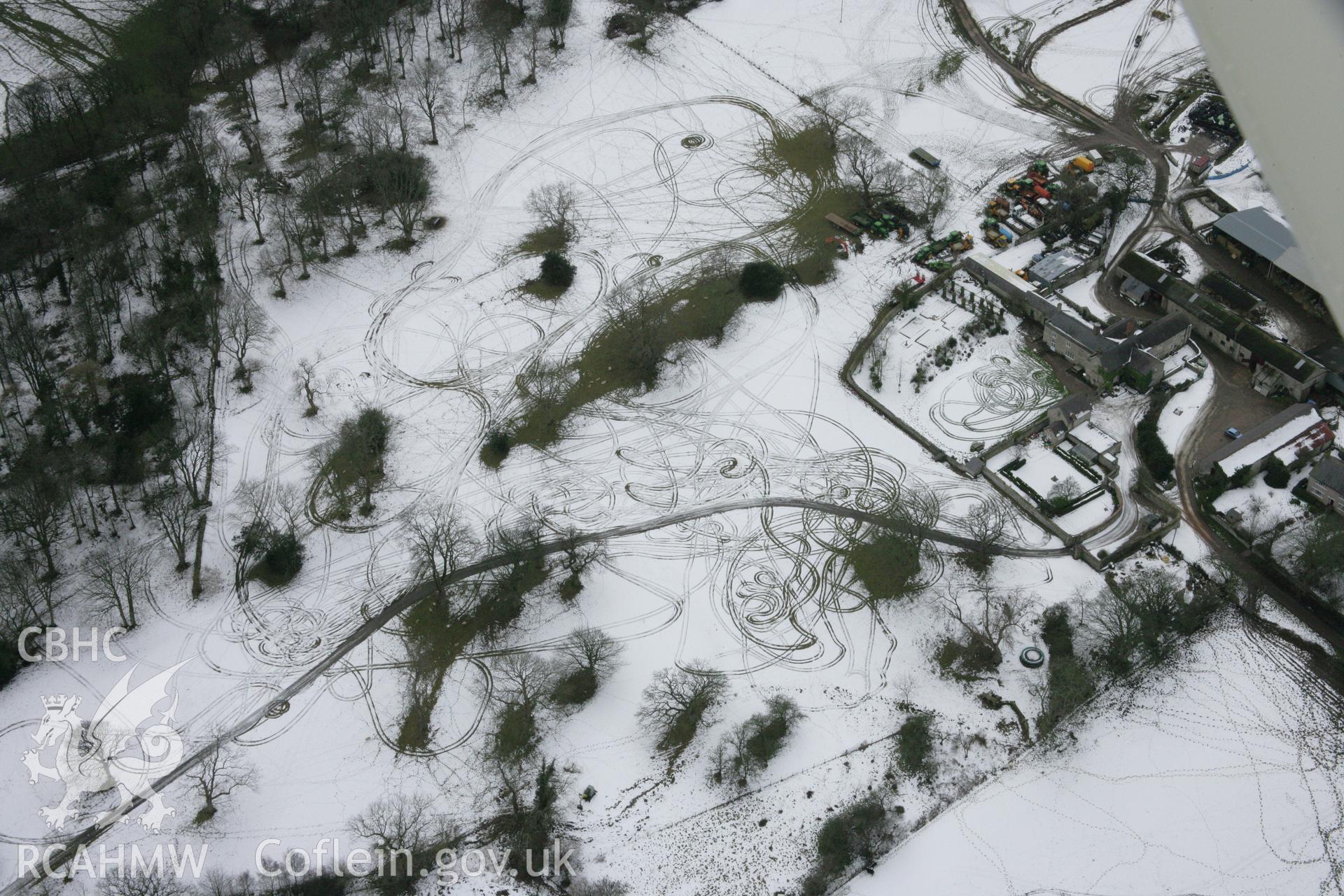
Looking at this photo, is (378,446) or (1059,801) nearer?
(1059,801)

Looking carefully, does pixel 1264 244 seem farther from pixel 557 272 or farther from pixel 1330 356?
pixel 557 272

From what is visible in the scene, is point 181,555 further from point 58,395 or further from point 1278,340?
point 1278,340

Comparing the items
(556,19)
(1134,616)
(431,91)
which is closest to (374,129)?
(431,91)

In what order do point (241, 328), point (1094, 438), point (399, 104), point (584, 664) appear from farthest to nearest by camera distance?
point (399, 104)
point (241, 328)
point (1094, 438)
point (584, 664)

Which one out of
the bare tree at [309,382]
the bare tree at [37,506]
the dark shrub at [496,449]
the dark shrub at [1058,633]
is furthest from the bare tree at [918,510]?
the bare tree at [37,506]

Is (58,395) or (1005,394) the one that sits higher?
(1005,394)

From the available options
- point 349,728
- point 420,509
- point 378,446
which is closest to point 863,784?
point 349,728
